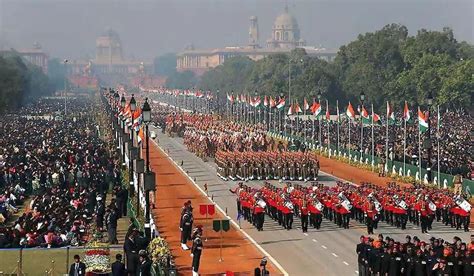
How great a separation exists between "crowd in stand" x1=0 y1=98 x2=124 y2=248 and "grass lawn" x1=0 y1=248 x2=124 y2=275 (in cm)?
86

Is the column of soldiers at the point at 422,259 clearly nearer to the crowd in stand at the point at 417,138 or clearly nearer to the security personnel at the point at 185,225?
the security personnel at the point at 185,225

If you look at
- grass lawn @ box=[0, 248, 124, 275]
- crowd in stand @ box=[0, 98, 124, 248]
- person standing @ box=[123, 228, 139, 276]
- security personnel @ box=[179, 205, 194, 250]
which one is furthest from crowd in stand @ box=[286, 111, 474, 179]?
person standing @ box=[123, 228, 139, 276]

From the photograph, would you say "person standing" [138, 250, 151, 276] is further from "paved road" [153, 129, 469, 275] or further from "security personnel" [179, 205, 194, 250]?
"security personnel" [179, 205, 194, 250]

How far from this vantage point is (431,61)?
448 feet

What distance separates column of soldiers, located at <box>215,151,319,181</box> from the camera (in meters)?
61.6

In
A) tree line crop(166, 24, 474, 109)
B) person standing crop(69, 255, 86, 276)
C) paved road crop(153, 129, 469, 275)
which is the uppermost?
A: tree line crop(166, 24, 474, 109)

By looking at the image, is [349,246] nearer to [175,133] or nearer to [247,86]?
[175,133]

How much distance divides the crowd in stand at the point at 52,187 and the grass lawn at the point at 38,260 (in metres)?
0.86

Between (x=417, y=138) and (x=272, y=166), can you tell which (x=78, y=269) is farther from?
(x=417, y=138)

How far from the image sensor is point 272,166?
62.1 m

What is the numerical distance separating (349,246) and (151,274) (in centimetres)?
1041

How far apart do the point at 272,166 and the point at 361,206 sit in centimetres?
2004

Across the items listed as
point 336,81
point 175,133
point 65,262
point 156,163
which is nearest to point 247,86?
point 336,81

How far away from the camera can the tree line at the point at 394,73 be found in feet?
420
